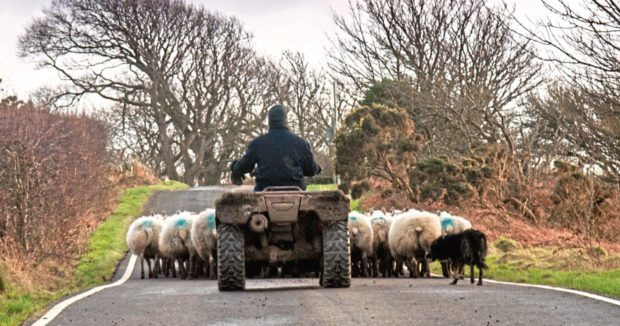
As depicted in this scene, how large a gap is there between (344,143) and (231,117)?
23232mm

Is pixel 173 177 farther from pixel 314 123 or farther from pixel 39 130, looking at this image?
pixel 39 130

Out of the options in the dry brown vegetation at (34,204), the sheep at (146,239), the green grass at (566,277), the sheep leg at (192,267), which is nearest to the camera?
the green grass at (566,277)

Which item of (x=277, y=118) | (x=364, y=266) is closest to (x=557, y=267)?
(x=364, y=266)

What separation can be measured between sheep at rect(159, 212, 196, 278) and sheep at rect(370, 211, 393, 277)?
343 centimetres

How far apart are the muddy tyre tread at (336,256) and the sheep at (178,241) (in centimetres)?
600

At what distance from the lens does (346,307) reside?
9359mm

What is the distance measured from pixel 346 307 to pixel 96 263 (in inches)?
510

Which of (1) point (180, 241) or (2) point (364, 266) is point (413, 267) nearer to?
(2) point (364, 266)

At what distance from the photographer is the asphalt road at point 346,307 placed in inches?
331

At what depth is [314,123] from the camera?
55938 mm

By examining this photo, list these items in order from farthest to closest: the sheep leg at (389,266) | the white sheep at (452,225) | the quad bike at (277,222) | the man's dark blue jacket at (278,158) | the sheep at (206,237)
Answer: the sheep leg at (389,266) → the white sheep at (452,225) → the sheep at (206,237) → the man's dark blue jacket at (278,158) → the quad bike at (277,222)

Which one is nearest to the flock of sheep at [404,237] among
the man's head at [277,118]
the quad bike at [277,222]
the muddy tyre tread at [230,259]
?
the quad bike at [277,222]

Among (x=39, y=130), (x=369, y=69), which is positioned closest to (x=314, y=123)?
(x=369, y=69)

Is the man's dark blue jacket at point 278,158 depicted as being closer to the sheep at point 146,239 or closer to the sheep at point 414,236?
the sheep at point 414,236
